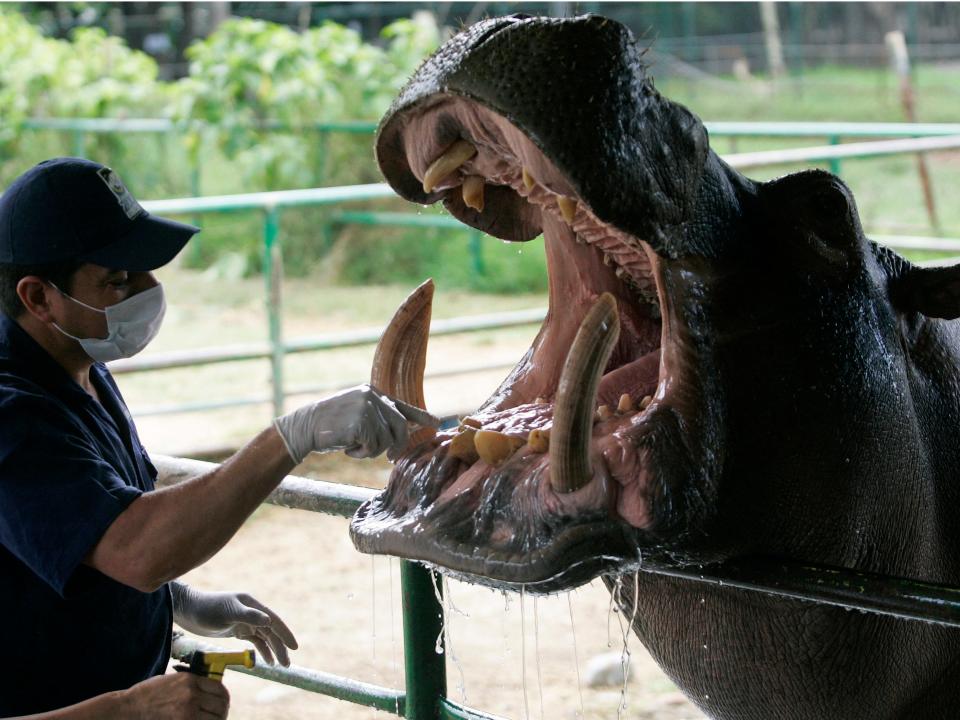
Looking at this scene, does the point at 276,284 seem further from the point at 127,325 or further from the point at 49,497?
the point at 49,497

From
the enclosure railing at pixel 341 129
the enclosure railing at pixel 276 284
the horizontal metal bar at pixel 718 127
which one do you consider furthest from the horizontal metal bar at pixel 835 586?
the enclosure railing at pixel 341 129

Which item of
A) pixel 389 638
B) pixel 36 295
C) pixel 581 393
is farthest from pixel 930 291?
pixel 389 638

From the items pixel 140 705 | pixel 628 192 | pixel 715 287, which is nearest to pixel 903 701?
pixel 715 287

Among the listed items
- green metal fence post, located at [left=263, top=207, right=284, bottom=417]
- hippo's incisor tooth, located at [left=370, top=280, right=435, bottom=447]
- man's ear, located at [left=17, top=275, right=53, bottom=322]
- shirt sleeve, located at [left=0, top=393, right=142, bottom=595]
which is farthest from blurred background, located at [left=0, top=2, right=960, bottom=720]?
man's ear, located at [left=17, top=275, right=53, bottom=322]

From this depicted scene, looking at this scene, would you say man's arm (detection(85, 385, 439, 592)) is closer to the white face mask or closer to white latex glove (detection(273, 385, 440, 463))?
white latex glove (detection(273, 385, 440, 463))

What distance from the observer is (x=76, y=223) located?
1.88 metres

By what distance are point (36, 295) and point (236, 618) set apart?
0.63 metres

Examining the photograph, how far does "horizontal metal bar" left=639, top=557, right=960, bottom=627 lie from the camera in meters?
1.35


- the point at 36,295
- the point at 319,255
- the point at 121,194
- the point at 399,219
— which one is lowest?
the point at 319,255

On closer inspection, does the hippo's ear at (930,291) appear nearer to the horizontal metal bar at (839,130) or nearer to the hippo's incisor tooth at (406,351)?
the hippo's incisor tooth at (406,351)

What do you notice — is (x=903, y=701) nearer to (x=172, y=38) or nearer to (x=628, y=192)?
(x=628, y=192)

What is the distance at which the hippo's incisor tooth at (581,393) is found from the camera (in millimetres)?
1337

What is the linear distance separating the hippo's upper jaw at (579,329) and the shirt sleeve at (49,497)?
1.25 feet

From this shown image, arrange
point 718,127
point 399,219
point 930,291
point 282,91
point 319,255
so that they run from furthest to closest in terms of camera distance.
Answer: point 319,255, point 282,91, point 399,219, point 718,127, point 930,291
